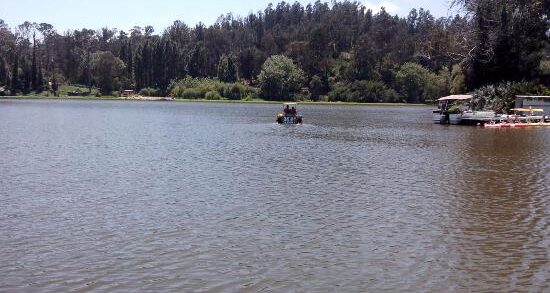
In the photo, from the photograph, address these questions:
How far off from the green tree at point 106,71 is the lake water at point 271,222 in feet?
501

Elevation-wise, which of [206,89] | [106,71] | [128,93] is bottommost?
[128,93]

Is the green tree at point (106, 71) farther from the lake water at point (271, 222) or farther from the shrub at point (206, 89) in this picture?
the lake water at point (271, 222)

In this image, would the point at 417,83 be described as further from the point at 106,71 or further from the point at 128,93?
the point at 106,71

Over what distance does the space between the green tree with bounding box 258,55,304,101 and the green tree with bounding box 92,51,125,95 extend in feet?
156

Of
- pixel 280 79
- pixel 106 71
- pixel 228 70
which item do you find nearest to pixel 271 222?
Answer: pixel 280 79

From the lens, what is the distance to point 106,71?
184 metres

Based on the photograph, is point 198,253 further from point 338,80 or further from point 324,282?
point 338,80

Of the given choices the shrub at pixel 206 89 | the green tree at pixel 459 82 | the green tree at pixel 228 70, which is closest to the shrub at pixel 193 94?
the shrub at pixel 206 89

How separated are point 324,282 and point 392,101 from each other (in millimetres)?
149860

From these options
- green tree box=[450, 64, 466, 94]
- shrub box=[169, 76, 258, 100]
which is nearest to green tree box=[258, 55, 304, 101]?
shrub box=[169, 76, 258, 100]

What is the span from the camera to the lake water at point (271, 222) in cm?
1309

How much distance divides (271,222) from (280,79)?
145 meters

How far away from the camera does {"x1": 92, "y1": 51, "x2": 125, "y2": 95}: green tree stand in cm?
18312

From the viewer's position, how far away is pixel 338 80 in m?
172
